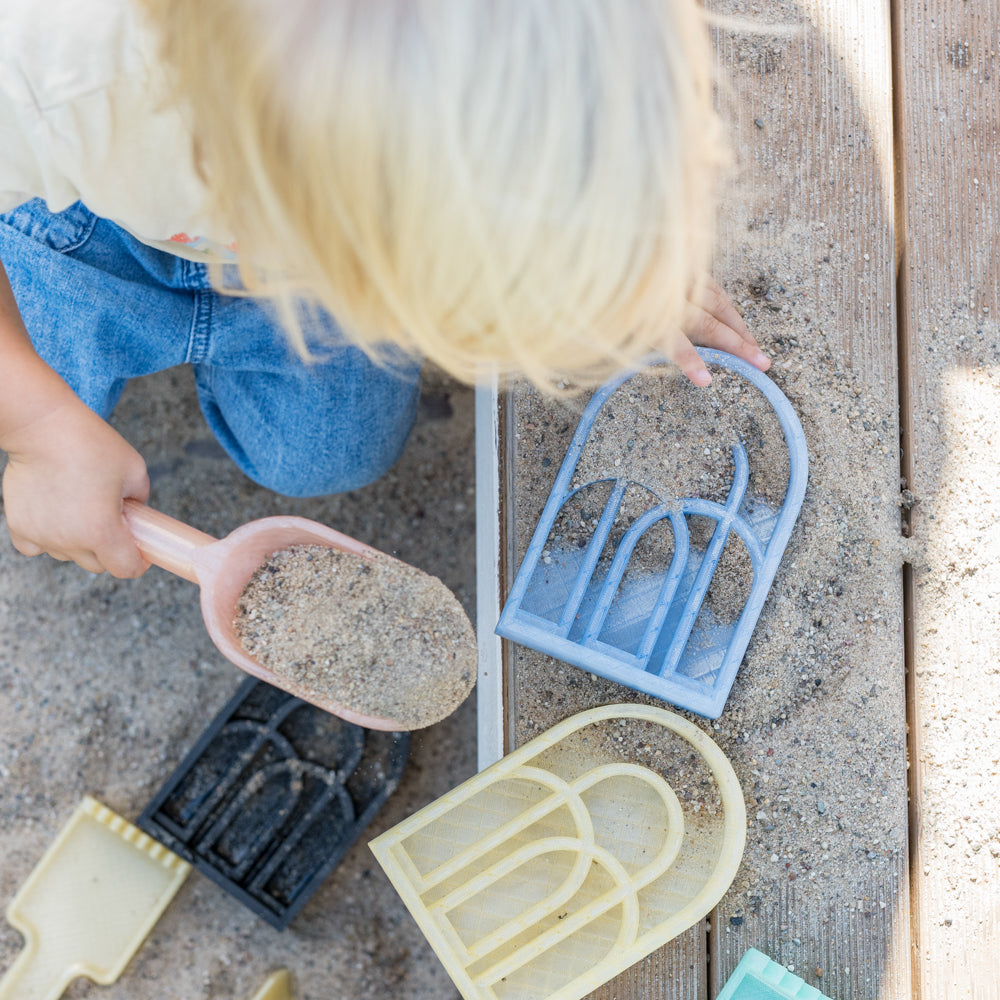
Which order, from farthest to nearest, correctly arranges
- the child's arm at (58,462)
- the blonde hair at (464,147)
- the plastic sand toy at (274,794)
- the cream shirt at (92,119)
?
the plastic sand toy at (274,794) < the child's arm at (58,462) < the cream shirt at (92,119) < the blonde hair at (464,147)

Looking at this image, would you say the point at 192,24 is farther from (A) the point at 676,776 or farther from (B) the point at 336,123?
(A) the point at 676,776

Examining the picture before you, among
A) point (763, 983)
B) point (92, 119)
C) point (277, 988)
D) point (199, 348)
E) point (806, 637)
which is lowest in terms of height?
point (277, 988)

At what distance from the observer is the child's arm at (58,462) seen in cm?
67

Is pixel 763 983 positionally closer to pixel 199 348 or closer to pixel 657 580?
pixel 657 580

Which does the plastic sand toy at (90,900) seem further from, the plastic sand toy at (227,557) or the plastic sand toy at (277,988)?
the plastic sand toy at (227,557)

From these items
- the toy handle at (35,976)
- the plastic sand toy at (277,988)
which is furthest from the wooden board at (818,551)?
the toy handle at (35,976)

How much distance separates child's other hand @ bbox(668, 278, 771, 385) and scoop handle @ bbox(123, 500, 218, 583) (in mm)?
421

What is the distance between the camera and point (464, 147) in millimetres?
404

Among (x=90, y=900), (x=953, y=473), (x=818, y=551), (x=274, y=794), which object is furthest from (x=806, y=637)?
(x=90, y=900)

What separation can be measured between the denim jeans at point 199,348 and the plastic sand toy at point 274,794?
29cm

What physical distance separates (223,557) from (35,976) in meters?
0.64

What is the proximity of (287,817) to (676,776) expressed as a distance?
0.47 m

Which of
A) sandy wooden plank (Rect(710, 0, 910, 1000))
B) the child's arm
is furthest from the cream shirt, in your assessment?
sandy wooden plank (Rect(710, 0, 910, 1000))

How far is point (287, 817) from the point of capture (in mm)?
974
